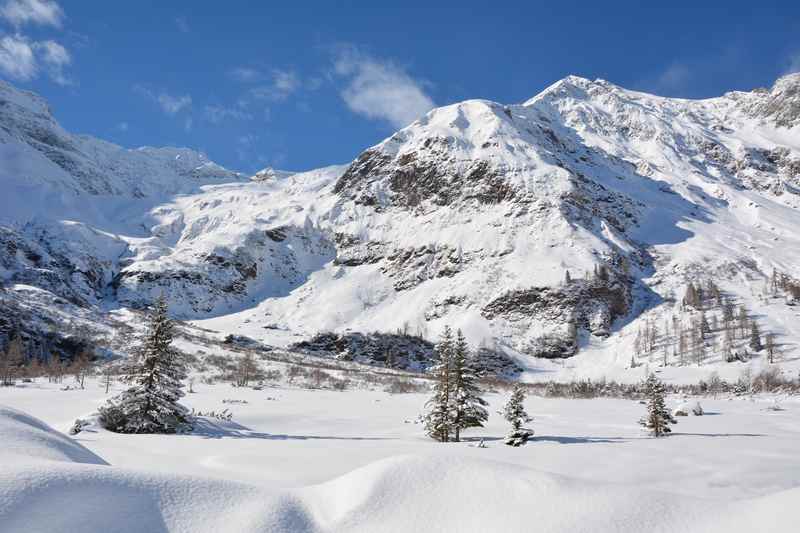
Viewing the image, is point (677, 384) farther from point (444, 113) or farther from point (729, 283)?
point (444, 113)

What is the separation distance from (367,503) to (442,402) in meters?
18.7

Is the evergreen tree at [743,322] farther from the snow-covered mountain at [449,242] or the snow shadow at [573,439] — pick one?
the snow shadow at [573,439]

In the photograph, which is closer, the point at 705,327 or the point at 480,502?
the point at 480,502

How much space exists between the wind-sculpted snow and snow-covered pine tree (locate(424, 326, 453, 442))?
17.1 m

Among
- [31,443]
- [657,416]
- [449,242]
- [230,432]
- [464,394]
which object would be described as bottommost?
[230,432]

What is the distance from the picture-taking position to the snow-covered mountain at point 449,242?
114 m

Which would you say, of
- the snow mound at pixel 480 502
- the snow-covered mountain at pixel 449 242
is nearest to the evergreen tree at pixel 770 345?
the snow-covered mountain at pixel 449 242

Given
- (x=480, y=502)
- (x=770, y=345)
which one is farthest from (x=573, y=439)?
(x=770, y=345)

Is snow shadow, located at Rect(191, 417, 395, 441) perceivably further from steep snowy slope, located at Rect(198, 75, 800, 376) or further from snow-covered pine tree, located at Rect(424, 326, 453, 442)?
steep snowy slope, located at Rect(198, 75, 800, 376)

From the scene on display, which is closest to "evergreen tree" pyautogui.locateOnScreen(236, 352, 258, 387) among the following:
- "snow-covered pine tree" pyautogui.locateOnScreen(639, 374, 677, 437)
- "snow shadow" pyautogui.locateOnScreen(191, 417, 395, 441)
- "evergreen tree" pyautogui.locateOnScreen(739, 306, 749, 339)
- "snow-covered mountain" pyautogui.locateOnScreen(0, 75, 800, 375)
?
"snow-covered mountain" pyautogui.locateOnScreen(0, 75, 800, 375)

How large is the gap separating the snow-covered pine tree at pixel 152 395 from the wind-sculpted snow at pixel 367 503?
1542 cm

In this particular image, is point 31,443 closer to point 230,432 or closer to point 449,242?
point 230,432

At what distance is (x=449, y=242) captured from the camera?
5536 inches

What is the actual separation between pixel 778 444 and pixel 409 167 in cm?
15438
